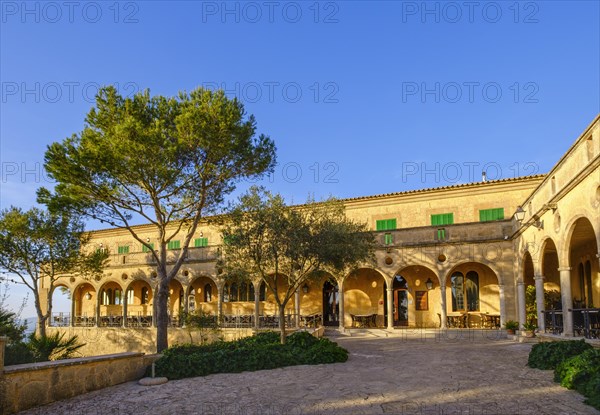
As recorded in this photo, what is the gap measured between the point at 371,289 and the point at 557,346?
14.0m

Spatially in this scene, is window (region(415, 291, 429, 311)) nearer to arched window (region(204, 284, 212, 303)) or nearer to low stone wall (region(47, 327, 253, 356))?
low stone wall (region(47, 327, 253, 356))

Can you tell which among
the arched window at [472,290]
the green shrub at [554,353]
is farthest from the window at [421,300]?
the green shrub at [554,353]

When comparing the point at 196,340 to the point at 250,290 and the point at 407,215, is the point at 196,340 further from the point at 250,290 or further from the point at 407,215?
the point at 407,215

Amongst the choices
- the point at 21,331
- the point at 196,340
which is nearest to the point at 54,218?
the point at 196,340

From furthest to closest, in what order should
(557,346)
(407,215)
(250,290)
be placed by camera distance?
(250,290)
(407,215)
(557,346)

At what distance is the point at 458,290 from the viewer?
925 inches

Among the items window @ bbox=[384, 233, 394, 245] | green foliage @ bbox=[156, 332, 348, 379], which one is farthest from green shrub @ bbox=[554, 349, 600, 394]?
window @ bbox=[384, 233, 394, 245]

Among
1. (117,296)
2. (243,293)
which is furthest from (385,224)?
(117,296)

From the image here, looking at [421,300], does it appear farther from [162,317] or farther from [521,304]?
[162,317]

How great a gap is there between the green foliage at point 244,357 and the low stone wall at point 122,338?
8.88 metres

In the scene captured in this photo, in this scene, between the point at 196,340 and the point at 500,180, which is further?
the point at 500,180

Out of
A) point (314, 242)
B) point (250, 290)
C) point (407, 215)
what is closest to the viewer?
point (314, 242)

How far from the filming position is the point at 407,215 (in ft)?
84.2

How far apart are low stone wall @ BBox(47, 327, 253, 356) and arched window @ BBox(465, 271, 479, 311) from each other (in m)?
12.7
